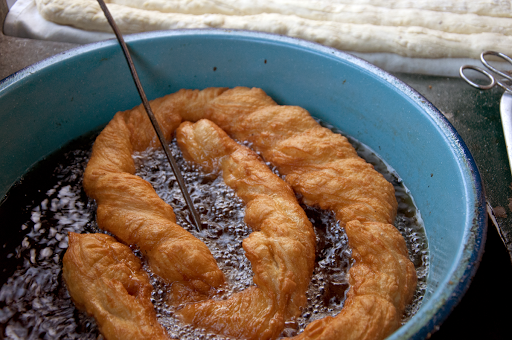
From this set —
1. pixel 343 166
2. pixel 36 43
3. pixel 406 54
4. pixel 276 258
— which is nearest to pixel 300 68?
pixel 343 166

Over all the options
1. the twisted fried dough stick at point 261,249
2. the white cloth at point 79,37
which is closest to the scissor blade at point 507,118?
the white cloth at point 79,37

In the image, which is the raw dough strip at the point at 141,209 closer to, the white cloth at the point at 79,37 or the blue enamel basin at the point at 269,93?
the blue enamel basin at the point at 269,93

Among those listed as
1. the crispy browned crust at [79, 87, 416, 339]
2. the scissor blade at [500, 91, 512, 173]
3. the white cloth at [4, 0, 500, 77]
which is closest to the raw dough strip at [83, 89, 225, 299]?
the crispy browned crust at [79, 87, 416, 339]

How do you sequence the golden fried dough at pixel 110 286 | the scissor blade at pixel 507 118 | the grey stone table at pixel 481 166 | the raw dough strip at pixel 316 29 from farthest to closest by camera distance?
the raw dough strip at pixel 316 29 → the scissor blade at pixel 507 118 → the grey stone table at pixel 481 166 → the golden fried dough at pixel 110 286

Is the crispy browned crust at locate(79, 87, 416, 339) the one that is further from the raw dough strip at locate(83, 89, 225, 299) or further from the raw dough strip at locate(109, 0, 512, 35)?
the raw dough strip at locate(109, 0, 512, 35)

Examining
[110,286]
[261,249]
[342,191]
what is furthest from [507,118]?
[110,286]

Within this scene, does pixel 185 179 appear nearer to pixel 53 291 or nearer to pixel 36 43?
pixel 53 291

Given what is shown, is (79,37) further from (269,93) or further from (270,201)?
(270,201)
